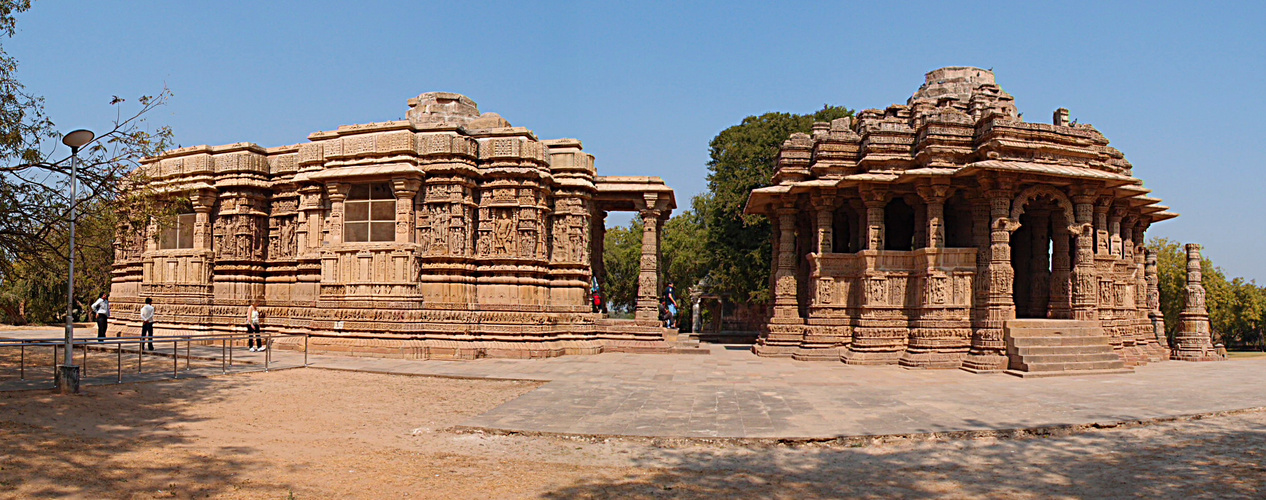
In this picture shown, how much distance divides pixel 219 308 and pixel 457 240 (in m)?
6.83

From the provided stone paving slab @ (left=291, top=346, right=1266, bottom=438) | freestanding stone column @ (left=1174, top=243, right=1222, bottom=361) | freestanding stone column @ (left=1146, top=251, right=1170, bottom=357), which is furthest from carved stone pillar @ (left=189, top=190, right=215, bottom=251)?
freestanding stone column @ (left=1146, top=251, right=1170, bottom=357)

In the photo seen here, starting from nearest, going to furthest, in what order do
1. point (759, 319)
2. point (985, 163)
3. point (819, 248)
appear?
point (985, 163), point (819, 248), point (759, 319)

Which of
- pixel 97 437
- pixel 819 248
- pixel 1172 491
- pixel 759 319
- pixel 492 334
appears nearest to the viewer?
pixel 1172 491

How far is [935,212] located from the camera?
50.6 feet

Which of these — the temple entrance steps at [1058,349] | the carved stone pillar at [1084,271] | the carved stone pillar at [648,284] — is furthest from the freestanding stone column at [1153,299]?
the carved stone pillar at [648,284]

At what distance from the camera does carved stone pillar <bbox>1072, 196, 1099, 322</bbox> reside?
1473 cm

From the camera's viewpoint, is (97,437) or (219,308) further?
(219,308)

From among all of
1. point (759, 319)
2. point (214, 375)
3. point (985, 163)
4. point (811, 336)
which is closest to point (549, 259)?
point (811, 336)

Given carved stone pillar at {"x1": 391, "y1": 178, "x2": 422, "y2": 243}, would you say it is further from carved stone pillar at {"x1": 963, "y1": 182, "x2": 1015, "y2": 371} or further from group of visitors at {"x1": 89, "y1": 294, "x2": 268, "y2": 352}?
carved stone pillar at {"x1": 963, "y1": 182, "x2": 1015, "y2": 371}

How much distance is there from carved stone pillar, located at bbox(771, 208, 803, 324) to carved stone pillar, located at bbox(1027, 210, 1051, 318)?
580 cm

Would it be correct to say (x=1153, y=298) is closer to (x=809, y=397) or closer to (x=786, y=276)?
(x=786, y=276)

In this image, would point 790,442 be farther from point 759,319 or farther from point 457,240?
point 759,319

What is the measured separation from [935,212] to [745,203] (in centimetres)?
1135

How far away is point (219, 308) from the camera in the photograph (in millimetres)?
18094
